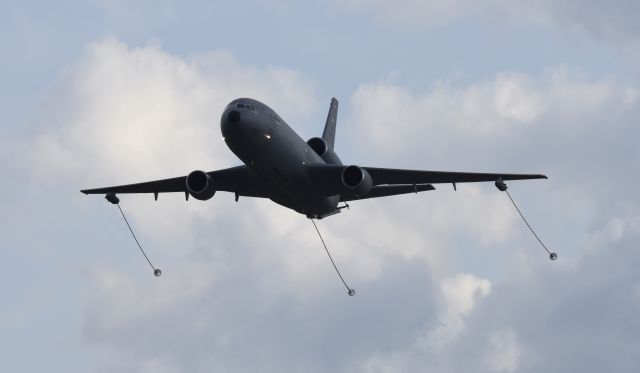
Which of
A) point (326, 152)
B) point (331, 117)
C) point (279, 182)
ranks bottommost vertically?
point (279, 182)

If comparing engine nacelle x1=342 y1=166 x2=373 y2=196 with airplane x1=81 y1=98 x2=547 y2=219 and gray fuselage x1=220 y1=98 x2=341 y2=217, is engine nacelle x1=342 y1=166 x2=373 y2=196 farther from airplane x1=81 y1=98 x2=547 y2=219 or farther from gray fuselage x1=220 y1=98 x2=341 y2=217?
gray fuselage x1=220 y1=98 x2=341 y2=217

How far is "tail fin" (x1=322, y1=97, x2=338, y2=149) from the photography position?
77.2 metres

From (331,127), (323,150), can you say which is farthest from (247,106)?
(331,127)

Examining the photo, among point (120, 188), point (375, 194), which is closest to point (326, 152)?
point (375, 194)

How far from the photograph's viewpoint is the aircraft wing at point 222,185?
209 feet

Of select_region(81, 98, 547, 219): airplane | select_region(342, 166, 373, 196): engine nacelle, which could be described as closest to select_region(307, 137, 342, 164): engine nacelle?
select_region(81, 98, 547, 219): airplane

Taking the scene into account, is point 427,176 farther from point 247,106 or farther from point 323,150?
point 247,106

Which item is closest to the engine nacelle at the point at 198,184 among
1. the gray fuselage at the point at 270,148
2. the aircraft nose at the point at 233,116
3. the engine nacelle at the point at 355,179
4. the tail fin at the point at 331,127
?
the gray fuselage at the point at 270,148

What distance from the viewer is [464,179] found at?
2474 inches

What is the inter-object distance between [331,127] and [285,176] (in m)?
19.8

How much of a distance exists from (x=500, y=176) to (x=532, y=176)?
1.86 meters

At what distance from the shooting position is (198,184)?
2447 inches

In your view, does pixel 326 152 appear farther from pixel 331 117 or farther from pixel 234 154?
pixel 331 117

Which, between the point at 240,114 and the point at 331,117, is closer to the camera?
the point at 240,114
